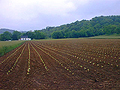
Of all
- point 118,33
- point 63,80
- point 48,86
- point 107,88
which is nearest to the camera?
point 107,88

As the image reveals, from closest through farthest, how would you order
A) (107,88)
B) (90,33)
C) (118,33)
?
(107,88) → (118,33) → (90,33)

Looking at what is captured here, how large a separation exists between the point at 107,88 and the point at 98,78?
1175 millimetres

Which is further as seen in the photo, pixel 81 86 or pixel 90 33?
pixel 90 33

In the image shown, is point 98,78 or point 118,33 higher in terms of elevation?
point 118,33

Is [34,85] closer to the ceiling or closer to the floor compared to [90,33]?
closer to the floor

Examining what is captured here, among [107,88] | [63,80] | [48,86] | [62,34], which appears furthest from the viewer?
[62,34]

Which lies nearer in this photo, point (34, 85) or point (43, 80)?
point (34, 85)

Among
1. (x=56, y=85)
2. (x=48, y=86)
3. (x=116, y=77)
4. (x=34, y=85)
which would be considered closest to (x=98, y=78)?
(x=116, y=77)

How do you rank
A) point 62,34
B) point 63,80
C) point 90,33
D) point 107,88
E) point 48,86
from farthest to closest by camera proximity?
point 62,34, point 90,33, point 63,80, point 48,86, point 107,88

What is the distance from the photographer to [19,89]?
489 centimetres

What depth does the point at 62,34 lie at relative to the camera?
10981 cm

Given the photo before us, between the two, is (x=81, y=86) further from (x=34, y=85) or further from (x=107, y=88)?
(x=34, y=85)

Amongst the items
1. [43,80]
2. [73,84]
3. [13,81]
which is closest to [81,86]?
[73,84]

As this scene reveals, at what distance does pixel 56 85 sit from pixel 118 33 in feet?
290
